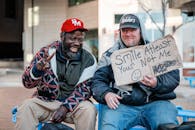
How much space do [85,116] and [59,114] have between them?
0.76ft

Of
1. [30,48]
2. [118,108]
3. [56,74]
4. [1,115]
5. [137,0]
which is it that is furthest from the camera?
[30,48]

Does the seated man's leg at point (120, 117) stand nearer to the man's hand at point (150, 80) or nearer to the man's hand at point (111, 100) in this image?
the man's hand at point (111, 100)

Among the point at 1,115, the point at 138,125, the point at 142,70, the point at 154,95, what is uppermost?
the point at 142,70

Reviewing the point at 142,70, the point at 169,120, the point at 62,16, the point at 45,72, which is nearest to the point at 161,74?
the point at 142,70

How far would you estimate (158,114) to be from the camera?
3.41m

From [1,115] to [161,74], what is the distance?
5.07 metres

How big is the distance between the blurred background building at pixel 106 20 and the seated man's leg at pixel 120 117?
43.9 feet

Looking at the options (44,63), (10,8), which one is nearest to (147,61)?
(44,63)

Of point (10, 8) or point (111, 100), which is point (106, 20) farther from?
point (111, 100)

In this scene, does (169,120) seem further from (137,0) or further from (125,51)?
(137,0)

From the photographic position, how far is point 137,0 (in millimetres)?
23828

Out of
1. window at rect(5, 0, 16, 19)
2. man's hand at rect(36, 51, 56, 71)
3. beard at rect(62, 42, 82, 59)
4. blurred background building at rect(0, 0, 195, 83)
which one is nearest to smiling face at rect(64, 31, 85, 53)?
beard at rect(62, 42, 82, 59)

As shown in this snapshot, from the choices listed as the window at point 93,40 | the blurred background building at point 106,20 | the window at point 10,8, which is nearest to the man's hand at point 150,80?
the blurred background building at point 106,20

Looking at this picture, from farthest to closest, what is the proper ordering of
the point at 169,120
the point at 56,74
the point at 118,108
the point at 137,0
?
the point at 137,0, the point at 56,74, the point at 118,108, the point at 169,120
